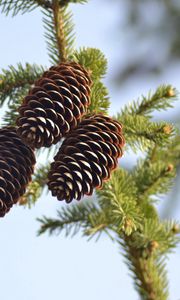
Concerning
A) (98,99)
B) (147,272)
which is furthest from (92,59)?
(147,272)

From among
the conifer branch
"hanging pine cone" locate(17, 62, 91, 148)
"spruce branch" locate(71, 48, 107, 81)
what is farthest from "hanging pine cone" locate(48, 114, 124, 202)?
the conifer branch

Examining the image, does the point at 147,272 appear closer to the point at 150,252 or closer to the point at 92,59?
the point at 150,252

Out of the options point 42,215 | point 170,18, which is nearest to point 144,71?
point 170,18

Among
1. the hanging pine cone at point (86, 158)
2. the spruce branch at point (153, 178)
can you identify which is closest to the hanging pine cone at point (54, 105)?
the hanging pine cone at point (86, 158)

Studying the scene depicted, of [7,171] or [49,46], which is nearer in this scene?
[7,171]

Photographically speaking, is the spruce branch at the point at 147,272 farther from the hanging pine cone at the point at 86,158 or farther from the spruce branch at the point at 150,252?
the hanging pine cone at the point at 86,158

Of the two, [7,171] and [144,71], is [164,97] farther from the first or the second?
[7,171]
